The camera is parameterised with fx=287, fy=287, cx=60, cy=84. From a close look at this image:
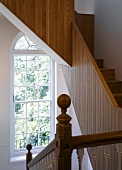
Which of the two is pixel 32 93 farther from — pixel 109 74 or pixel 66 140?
pixel 66 140

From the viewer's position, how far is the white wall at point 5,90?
18.4 ft

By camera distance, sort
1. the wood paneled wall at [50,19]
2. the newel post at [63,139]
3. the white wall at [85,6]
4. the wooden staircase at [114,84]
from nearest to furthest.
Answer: the newel post at [63,139] < the wood paneled wall at [50,19] < the wooden staircase at [114,84] < the white wall at [85,6]

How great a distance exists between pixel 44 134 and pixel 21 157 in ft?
2.38

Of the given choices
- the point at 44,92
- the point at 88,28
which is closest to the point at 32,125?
the point at 44,92

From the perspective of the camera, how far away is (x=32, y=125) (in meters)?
6.26

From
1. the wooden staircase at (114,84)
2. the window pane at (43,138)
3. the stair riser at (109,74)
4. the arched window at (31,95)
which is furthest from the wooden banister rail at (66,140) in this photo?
the window pane at (43,138)

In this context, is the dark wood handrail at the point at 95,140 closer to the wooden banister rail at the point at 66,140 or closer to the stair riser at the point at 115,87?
the wooden banister rail at the point at 66,140

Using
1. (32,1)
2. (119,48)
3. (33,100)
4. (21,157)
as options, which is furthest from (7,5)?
(21,157)

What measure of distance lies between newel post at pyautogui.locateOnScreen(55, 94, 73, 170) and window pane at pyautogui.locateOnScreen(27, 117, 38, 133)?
4672 mm

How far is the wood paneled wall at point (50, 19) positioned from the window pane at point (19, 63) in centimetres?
212

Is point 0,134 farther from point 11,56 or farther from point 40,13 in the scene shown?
point 40,13

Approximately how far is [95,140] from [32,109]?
4673mm

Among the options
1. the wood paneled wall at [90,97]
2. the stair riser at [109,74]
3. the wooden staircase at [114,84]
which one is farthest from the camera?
the stair riser at [109,74]

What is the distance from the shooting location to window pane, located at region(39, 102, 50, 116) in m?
6.32
